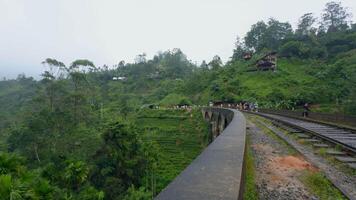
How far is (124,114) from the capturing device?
164 feet

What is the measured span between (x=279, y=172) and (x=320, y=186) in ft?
2.66

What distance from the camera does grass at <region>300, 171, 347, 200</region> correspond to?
3.72 metres

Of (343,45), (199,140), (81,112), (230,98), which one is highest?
(343,45)

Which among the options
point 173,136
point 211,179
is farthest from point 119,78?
point 211,179

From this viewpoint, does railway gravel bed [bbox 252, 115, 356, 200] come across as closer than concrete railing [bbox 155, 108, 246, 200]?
No

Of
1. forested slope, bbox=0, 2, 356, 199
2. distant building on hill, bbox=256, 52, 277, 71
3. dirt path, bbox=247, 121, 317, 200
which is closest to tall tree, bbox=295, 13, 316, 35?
forested slope, bbox=0, 2, 356, 199

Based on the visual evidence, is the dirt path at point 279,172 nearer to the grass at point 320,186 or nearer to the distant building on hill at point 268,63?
the grass at point 320,186

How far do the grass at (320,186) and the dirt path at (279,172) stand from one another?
0.36 feet

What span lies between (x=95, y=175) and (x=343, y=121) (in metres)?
19.4

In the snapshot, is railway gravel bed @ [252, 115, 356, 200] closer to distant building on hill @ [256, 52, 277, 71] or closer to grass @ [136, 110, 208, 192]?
grass @ [136, 110, 208, 192]

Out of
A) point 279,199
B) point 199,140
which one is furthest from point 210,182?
point 199,140

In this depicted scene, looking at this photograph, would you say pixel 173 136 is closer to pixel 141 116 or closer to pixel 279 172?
pixel 141 116

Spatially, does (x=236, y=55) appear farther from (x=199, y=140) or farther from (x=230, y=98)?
(x=199, y=140)

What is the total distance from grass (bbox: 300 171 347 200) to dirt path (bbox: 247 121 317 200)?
111mm
